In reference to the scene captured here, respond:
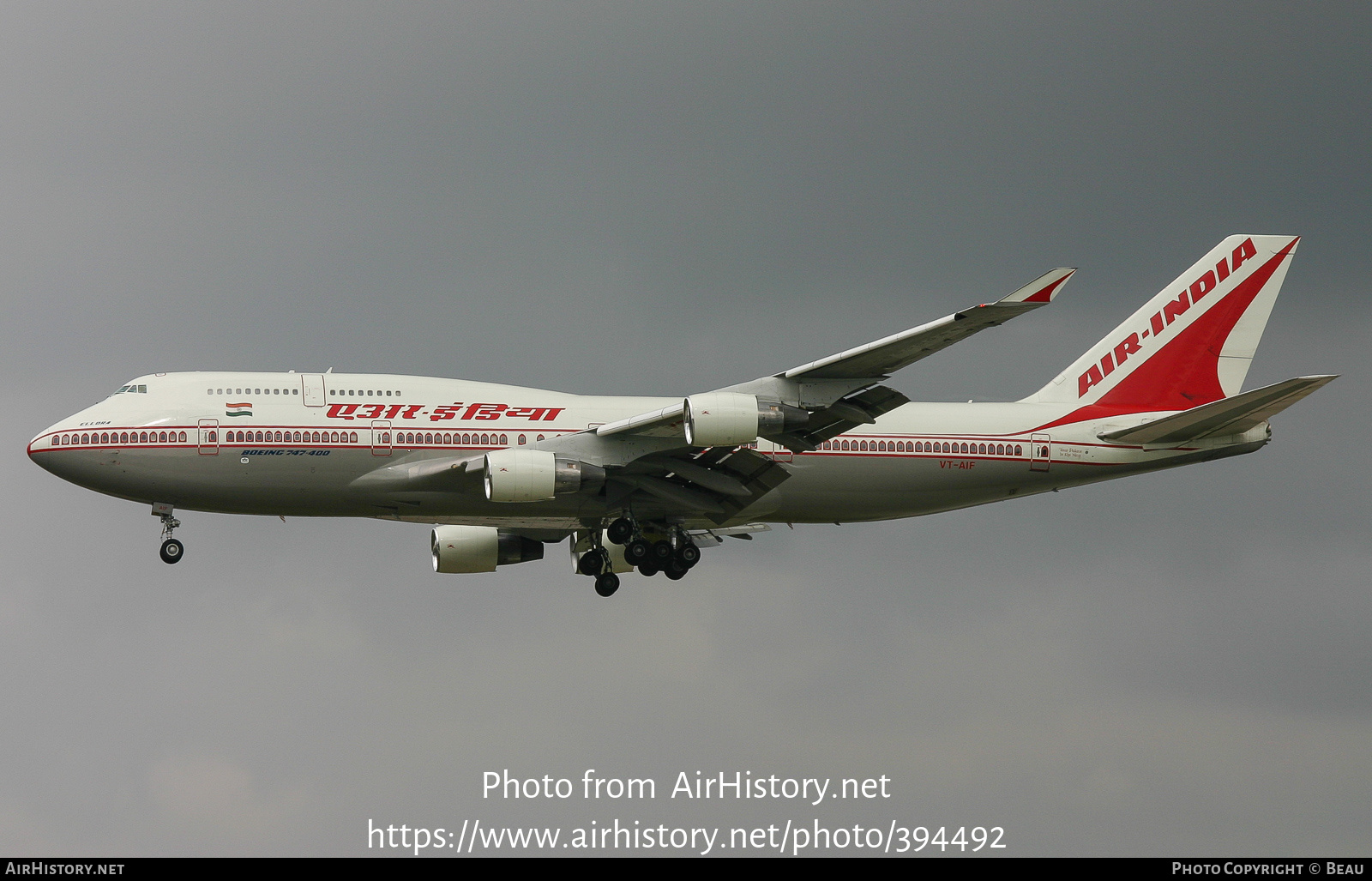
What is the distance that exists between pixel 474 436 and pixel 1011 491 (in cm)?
1749

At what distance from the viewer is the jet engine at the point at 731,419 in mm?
43031

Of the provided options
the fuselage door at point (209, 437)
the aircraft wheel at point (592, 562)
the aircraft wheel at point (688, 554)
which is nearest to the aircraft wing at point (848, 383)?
the aircraft wheel at point (688, 554)

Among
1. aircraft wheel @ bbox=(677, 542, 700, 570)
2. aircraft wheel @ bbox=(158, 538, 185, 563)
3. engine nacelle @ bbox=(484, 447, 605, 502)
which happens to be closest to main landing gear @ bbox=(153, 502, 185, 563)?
aircraft wheel @ bbox=(158, 538, 185, 563)

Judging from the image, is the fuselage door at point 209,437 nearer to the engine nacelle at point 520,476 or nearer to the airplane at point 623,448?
the airplane at point 623,448

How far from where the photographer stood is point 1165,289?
5634 centimetres

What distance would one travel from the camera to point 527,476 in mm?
44719

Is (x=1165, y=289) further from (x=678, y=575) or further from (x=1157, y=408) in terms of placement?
(x=678, y=575)

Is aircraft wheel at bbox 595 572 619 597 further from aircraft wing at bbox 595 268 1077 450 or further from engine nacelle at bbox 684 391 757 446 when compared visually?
engine nacelle at bbox 684 391 757 446

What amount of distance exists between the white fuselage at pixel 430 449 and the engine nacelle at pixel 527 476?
2426mm

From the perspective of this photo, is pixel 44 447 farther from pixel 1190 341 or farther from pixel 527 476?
pixel 1190 341

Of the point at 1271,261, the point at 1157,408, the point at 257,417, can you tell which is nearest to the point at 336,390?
the point at 257,417

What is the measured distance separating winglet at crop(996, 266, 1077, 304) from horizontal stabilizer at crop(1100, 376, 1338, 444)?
1161 centimetres

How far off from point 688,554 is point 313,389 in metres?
12.5

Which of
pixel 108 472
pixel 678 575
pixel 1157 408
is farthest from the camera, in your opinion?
pixel 1157 408
